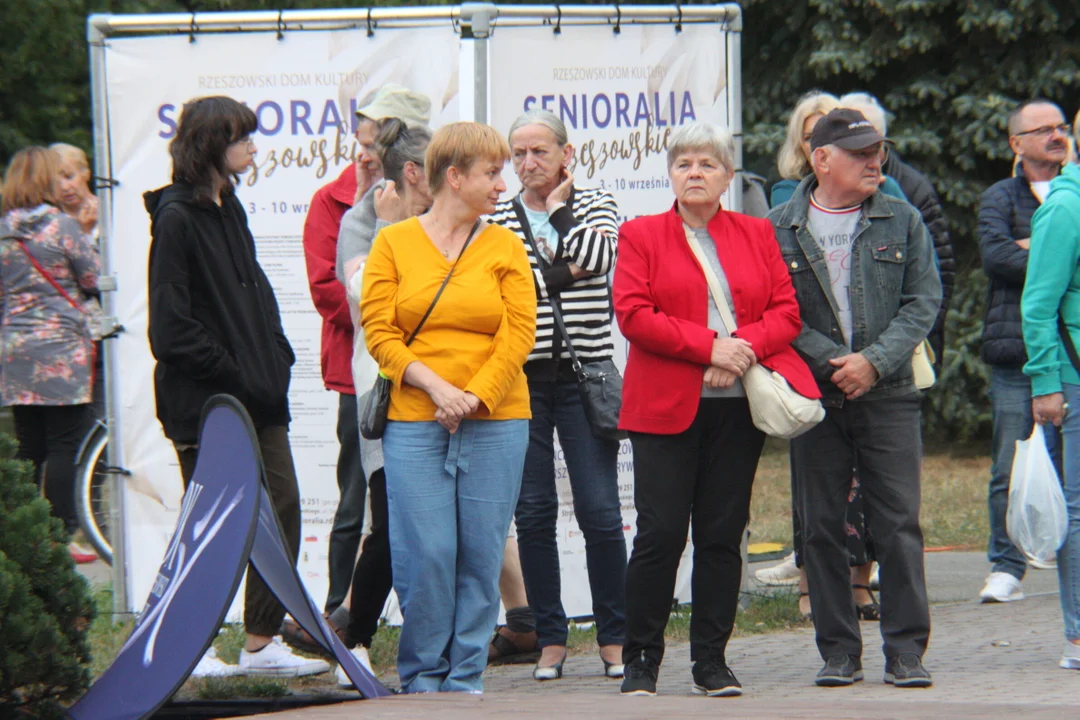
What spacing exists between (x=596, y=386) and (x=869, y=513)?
1092mm

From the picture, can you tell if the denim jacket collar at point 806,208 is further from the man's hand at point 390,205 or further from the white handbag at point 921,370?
the man's hand at point 390,205

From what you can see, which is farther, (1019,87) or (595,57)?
(1019,87)

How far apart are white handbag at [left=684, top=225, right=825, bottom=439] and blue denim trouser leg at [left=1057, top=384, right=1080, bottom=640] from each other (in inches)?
A: 49.4

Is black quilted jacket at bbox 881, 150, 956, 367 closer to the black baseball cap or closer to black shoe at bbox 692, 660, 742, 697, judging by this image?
the black baseball cap

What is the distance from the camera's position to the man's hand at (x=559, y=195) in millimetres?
5730

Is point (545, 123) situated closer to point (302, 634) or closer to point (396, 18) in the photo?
point (396, 18)

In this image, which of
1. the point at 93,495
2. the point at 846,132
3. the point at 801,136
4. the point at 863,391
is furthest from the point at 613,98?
the point at 93,495

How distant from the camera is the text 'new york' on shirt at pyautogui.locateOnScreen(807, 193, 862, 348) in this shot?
18.1ft

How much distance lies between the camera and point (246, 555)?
4395mm

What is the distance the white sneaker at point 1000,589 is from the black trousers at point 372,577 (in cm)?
313

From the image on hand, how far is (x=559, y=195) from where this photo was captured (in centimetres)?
575

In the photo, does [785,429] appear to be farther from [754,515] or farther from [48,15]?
[48,15]

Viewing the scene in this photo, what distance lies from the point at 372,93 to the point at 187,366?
1.95 m

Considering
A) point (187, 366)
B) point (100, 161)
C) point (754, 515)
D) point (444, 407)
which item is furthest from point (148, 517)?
point (754, 515)
